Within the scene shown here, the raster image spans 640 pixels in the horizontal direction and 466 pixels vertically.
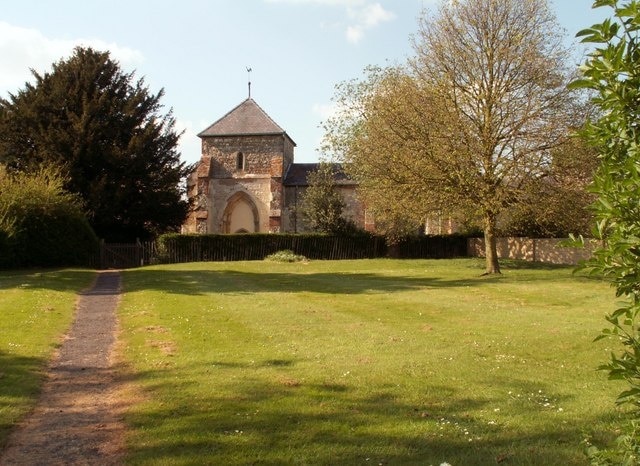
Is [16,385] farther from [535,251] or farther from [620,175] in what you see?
[535,251]

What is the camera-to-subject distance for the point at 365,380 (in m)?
7.45

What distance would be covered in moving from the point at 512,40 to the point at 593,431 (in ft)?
73.3

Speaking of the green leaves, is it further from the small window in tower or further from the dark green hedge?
the small window in tower

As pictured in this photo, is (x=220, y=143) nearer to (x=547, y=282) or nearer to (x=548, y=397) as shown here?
(x=547, y=282)

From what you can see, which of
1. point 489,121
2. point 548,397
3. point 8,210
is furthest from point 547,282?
point 8,210

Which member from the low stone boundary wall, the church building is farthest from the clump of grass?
the low stone boundary wall

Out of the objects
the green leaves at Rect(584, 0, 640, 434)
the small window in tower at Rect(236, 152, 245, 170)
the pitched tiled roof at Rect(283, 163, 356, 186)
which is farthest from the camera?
the small window in tower at Rect(236, 152, 245, 170)

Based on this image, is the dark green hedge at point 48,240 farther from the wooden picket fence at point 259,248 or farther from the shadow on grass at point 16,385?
the shadow on grass at point 16,385

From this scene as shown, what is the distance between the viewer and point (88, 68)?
129ft

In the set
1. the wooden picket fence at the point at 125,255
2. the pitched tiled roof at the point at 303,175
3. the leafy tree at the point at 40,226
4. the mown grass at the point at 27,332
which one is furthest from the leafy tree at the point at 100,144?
the mown grass at the point at 27,332

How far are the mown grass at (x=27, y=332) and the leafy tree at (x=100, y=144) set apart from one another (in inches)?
642

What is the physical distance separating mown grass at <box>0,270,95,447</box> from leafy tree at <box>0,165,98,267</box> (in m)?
6.47

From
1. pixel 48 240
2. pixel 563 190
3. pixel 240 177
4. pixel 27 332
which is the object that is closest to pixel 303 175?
pixel 240 177

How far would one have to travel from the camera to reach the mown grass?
691cm
